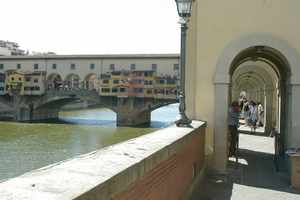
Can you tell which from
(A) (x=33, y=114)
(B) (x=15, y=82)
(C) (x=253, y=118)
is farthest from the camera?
(B) (x=15, y=82)

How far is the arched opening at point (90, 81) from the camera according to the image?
7344cm

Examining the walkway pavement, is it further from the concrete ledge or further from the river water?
the river water

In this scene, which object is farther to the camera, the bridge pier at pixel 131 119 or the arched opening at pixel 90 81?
the arched opening at pixel 90 81

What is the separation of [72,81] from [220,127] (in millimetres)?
72559

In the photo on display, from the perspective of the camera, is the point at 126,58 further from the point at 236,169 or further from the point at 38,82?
the point at 236,169

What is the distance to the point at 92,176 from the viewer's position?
278 centimetres

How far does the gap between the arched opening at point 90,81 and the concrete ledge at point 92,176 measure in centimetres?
6910

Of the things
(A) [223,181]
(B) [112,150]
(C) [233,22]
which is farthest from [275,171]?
(B) [112,150]

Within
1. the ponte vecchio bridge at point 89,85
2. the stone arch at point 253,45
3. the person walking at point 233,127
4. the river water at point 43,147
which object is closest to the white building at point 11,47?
the ponte vecchio bridge at point 89,85

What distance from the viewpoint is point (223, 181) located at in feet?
25.9

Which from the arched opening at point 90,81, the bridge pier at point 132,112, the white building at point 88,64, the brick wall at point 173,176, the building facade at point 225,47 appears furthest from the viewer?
the arched opening at point 90,81

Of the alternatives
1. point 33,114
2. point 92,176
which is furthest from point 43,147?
point 33,114

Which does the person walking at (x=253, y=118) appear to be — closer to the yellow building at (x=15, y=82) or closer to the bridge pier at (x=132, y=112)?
the bridge pier at (x=132, y=112)

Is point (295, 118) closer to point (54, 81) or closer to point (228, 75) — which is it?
point (228, 75)
